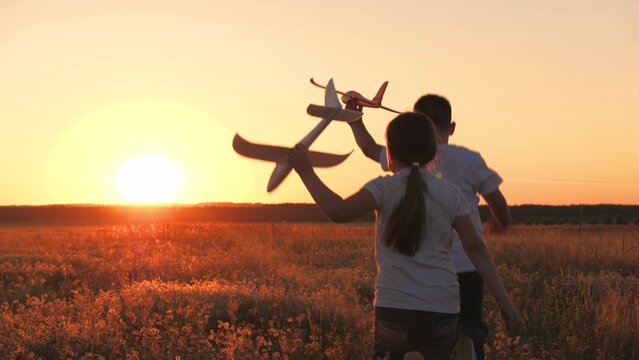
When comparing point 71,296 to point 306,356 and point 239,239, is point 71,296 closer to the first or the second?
point 306,356

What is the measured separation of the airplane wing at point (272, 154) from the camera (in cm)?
215

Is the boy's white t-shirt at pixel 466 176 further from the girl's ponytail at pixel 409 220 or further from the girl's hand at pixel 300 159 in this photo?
the girl's hand at pixel 300 159

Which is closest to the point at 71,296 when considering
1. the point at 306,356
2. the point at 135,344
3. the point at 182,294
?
the point at 182,294

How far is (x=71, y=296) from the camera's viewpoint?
32.0ft

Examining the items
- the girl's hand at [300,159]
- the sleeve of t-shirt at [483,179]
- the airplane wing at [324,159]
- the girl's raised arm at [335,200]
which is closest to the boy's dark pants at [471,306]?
the sleeve of t-shirt at [483,179]

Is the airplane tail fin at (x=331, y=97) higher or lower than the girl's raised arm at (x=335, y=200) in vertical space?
higher

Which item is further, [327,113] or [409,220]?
[327,113]

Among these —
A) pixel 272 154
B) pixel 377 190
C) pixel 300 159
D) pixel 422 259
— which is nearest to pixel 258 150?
pixel 272 154

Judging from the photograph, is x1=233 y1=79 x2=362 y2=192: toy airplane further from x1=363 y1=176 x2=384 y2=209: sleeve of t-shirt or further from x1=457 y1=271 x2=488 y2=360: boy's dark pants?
x1=457 y1=271 x2=488 y2=360: boy's dark pants

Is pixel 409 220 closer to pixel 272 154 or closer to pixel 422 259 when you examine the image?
pixel 422 259

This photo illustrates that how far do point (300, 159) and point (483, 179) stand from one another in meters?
1.23

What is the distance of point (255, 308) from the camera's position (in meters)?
6.90

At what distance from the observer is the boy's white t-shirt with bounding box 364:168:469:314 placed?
2646 mm

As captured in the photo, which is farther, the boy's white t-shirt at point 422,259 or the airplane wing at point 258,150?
the boy's white t-shirt at point 422,259
